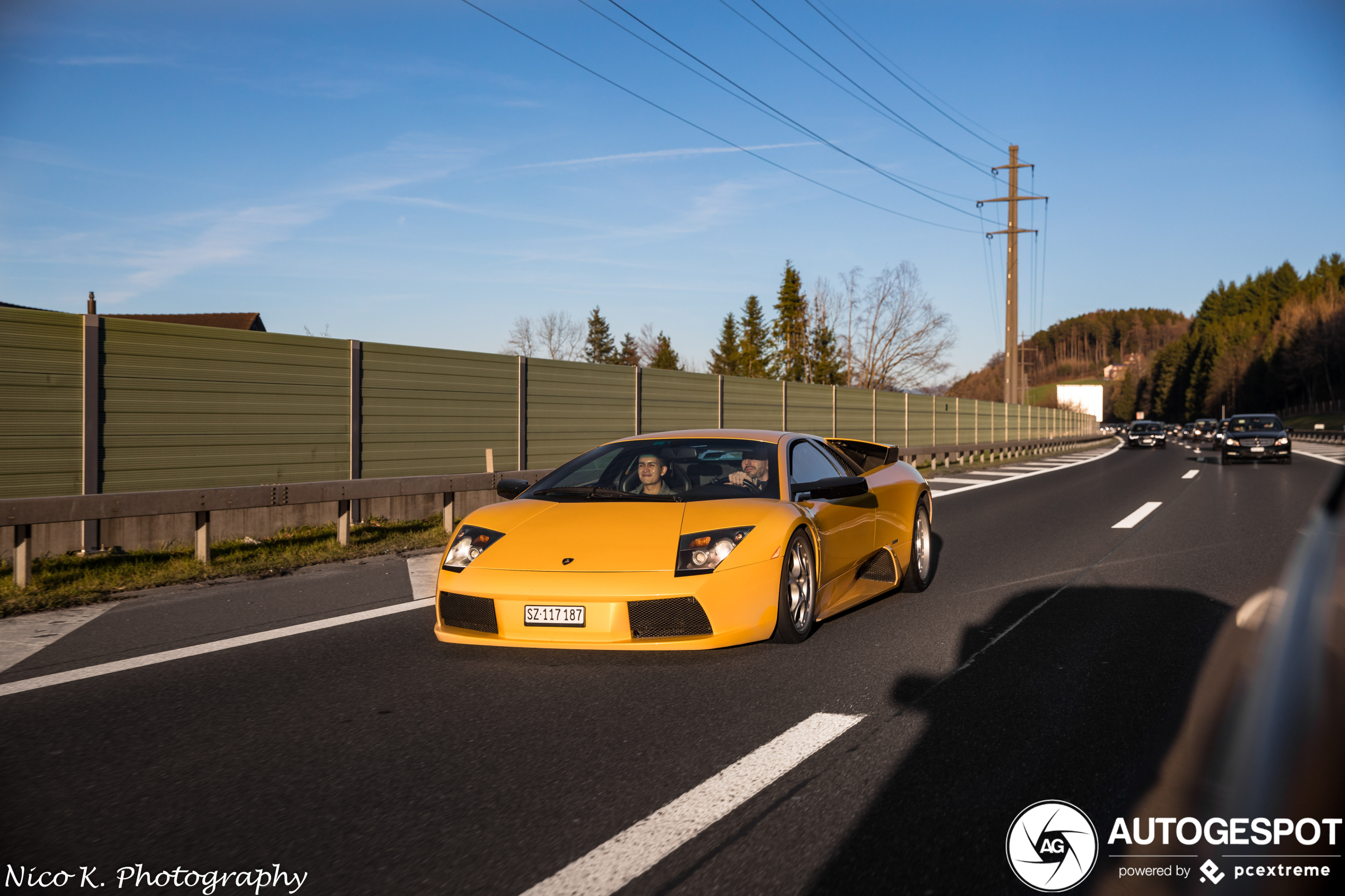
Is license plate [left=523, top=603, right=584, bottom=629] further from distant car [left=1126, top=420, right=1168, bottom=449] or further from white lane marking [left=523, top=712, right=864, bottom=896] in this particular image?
distant car [left=1126, top=420, right=1168, bottom=449]

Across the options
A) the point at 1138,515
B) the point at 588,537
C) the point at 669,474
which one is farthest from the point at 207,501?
the point at 1138,515

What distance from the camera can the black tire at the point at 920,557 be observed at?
780cm

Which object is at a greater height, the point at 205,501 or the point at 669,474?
the point at 669,474

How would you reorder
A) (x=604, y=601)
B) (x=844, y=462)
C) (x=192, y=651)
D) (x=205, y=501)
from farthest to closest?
(x=205, y=501) → (x=844, y=462) → (x=192, y=651) → (x=604, y=601)

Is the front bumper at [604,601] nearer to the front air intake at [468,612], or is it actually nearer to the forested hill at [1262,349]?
the front air intake at [468,612]

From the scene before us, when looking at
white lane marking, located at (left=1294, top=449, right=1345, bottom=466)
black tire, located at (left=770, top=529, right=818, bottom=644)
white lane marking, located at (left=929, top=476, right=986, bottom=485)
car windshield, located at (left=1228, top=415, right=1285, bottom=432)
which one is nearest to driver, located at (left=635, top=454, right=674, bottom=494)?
black tire, located at (left=770, top=529, right=818, bottom=644)

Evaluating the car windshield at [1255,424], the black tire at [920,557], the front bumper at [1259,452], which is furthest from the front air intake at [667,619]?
the car windshield at [1255,424]

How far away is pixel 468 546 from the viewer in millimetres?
5555

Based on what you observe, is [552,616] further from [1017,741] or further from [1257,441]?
[1257,441]

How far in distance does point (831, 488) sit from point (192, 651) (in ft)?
12.3

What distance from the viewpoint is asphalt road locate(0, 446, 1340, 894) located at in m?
2.94

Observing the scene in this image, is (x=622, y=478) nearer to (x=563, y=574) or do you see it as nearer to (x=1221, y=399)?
(x=563, y=574)

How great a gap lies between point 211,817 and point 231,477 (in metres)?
7.88

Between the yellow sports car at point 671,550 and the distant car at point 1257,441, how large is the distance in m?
29.0
